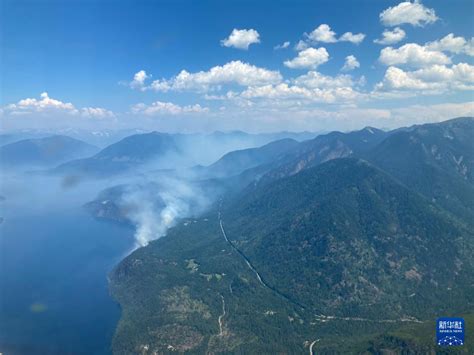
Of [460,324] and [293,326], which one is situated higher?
[460,324]

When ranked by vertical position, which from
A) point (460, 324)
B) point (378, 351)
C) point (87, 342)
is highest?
point (460, 324)

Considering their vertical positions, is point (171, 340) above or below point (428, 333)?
below

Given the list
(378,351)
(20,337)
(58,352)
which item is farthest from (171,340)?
(378,351)

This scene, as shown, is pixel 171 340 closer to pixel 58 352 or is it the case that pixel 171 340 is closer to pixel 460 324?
pixel 58 352

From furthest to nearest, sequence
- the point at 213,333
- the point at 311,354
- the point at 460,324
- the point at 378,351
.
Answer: the point at 213,333 → the point at 311,354 → the point at 378,351 → the point at 460,324

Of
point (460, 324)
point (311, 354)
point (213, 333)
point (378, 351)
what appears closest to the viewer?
point (460, 324)

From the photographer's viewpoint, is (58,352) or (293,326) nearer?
(58,352)

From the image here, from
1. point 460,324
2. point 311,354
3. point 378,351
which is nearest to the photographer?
point 460,324

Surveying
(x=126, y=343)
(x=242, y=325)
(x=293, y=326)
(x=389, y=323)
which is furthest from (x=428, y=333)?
(x=126, y=343)

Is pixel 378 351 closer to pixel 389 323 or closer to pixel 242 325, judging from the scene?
pixel 389 323
